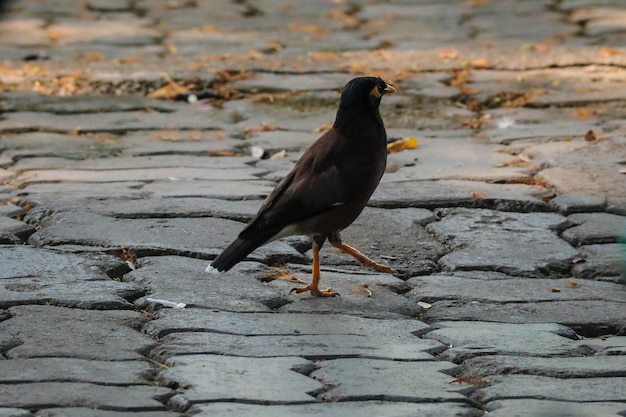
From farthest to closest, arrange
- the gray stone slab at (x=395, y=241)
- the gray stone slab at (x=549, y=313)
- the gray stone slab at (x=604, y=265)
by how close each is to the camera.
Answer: the gray stone slab at (x=395, y=241)
the gray stone slab at (x=604, y=265)
the gray stone slab at (x=549, y=313)

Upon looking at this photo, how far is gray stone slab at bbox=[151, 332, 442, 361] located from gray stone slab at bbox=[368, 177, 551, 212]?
61.3 inches

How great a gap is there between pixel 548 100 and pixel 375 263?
2.96 meters

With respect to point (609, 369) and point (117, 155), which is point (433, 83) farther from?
point (609, 369)

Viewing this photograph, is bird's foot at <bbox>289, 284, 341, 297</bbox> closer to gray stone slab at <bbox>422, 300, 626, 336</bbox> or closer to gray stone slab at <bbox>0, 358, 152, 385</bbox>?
gray stone slab at <bbox>422, 300, 626, 336</bbox>

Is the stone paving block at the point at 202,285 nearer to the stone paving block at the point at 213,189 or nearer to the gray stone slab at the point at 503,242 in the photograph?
the gray stone slab at the point at 503,242

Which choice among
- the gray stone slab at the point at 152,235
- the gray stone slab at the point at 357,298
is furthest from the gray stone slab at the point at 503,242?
the gray stone slab at the point at 152,235

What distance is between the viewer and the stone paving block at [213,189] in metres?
5.46

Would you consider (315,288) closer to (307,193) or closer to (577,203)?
(307,193)

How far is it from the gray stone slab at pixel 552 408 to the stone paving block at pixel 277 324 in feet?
2.04

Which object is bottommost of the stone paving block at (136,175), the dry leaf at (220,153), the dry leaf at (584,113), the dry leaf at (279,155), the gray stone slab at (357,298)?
the gray stone slab at (357,298)

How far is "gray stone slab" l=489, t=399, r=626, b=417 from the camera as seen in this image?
124 inches

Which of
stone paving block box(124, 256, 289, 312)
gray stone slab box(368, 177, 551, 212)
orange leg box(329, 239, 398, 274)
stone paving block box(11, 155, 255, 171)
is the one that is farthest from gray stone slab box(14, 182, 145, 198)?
orange leg box(329, 239, 398, 274)

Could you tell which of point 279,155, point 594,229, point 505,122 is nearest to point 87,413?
point 594,229

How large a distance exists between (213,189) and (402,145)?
3.95ft
